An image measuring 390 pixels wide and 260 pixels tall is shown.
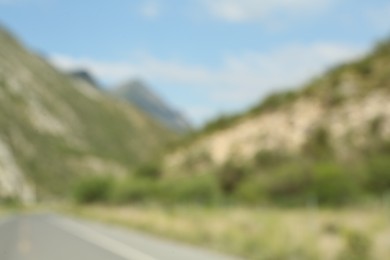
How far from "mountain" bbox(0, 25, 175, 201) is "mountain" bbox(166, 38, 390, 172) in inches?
1196

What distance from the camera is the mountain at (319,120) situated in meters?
53.8

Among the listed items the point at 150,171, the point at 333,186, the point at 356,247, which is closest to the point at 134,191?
the point at 150,171

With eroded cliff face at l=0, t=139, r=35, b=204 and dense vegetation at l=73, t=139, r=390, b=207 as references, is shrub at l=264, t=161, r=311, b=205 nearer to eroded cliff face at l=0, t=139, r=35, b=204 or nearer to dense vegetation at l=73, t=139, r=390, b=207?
dense vegetation at l=73, t=139, r=390, b=207

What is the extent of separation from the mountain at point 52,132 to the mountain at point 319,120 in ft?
99.7

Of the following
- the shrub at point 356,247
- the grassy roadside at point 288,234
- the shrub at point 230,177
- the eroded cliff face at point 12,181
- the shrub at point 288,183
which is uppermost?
the eroded cliff face at point 12,181

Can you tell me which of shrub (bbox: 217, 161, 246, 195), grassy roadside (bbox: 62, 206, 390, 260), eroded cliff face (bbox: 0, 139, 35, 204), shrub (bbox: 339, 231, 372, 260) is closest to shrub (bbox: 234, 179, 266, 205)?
shrub (bbox: 217, 161, 246, 195)

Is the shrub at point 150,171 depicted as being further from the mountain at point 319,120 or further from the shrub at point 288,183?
the shrub at point 288,183

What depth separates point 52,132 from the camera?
416 ft

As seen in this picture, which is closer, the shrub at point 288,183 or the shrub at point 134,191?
the shrub at point 288,183

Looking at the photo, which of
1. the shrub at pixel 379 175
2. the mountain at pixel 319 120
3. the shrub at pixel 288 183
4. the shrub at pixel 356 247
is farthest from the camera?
the mountain at pixel 319 120

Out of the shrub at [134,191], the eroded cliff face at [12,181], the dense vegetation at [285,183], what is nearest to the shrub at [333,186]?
the dense vegetation at [285,183]

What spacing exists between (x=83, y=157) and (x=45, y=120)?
8030 millimetres

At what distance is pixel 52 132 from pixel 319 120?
243 feet

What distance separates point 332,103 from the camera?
59.8 meters
